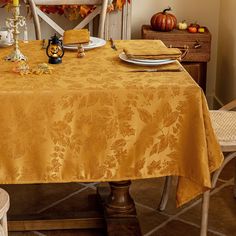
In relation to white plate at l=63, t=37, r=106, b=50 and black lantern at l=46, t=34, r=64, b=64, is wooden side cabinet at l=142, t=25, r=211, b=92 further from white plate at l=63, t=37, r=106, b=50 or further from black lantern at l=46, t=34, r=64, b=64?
black lantern at l=46, t=34, r=64, b=64

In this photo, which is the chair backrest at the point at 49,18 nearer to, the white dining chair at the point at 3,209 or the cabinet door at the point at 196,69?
the cabinet door at the point at 196,69

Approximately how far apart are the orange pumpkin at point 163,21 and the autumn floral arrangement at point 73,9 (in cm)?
22

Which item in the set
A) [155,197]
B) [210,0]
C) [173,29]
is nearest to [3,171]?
[155,197]

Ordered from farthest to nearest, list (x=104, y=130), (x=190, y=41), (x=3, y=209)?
1. (x=190, y=41)
2. (x=104, y=130)
3. (x=3, y=209)

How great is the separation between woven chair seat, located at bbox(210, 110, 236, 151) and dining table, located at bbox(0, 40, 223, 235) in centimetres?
28

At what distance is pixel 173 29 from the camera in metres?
3.70

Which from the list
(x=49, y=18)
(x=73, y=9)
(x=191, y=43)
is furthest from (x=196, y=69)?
(x=49, y=18)

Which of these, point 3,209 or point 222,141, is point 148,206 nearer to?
point 222,141

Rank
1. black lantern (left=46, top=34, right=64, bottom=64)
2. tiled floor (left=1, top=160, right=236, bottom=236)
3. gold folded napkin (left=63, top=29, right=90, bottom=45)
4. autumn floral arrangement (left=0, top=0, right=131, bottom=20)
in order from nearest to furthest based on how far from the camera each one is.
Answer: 1. black lantern (left=46, top=34, right=64, bottom=64)
2. gold folded napkin (left=63, top=29, right=90, bottom=45)
3. tiled floor (left=1, top=160, right=236, bottom=236)
4. autumn floral arrangement (left=0, top=0, right=131, bottom=20)

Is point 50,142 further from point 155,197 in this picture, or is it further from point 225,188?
point 225,188

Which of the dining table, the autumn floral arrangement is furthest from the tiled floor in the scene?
the autumn floral arrangement

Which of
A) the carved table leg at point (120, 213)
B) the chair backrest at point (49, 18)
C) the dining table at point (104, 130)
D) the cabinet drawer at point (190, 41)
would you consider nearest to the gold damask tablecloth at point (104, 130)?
the dining table at point (104, 130)

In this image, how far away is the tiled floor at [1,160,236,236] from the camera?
251 cm

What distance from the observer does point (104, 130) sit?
75.3 inches
